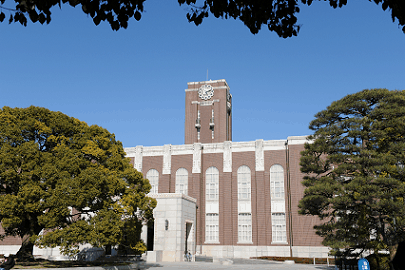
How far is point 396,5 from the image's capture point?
4875 millimetres

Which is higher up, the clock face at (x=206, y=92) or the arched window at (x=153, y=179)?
the clock face at (x=206, y=92)

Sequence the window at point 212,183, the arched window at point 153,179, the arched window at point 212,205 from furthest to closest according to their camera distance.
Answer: the arched window at point 153,179, the window at point 212,183, the arched window at point 212,205

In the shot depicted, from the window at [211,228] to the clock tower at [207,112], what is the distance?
44.3 ft

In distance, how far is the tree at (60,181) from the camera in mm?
19438

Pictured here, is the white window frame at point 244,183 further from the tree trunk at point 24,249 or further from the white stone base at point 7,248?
the white stone base at point 7,248

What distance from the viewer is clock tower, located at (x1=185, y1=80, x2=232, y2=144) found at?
5219 centimetres

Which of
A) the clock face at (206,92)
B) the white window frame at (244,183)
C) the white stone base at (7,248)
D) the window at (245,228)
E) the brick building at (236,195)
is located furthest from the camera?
the clock face at (206,92)

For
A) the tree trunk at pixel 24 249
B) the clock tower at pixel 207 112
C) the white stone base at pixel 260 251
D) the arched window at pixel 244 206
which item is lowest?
the white stone base at pixel 260 251

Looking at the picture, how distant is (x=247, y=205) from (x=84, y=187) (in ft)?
78.5

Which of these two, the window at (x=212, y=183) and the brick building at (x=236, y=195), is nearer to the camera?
the brick building at (x=236, y=195)

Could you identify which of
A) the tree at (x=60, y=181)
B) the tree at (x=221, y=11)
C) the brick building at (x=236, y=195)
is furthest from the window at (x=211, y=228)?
the tree at (x=221, y=11)

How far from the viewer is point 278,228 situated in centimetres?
3916

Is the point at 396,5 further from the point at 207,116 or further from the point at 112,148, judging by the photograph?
the point at 207,116

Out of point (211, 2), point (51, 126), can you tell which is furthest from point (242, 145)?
point (211, 2)
